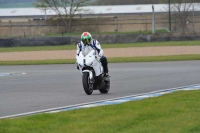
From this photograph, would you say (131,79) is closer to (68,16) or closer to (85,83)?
(85,83)

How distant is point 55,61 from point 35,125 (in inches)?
921

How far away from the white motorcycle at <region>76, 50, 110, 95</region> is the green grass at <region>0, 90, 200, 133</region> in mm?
3643

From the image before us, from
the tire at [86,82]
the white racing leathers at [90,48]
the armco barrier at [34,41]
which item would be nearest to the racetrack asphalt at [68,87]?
the tire at [86,82]

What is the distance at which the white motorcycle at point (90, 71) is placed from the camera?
14.8 metres

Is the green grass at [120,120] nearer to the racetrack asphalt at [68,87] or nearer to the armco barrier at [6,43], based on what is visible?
the racetrack asphalt at [68,87]

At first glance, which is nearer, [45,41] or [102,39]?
[45,41]

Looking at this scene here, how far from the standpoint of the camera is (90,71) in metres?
14.9

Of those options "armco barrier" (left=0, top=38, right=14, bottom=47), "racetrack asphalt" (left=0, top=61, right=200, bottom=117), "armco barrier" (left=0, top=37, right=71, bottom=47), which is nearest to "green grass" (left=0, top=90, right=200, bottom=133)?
"racetrack asphalt" (left=0, top=61, right=200, bottom=117)

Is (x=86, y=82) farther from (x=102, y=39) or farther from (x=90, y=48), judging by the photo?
(x=102, y=39)

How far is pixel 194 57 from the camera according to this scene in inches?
1225

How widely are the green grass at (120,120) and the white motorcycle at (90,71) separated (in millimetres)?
3643

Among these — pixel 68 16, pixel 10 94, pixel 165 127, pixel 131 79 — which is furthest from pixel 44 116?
pixel 68 16

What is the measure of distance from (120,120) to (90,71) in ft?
19.0

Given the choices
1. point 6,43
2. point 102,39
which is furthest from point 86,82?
point 102,39
